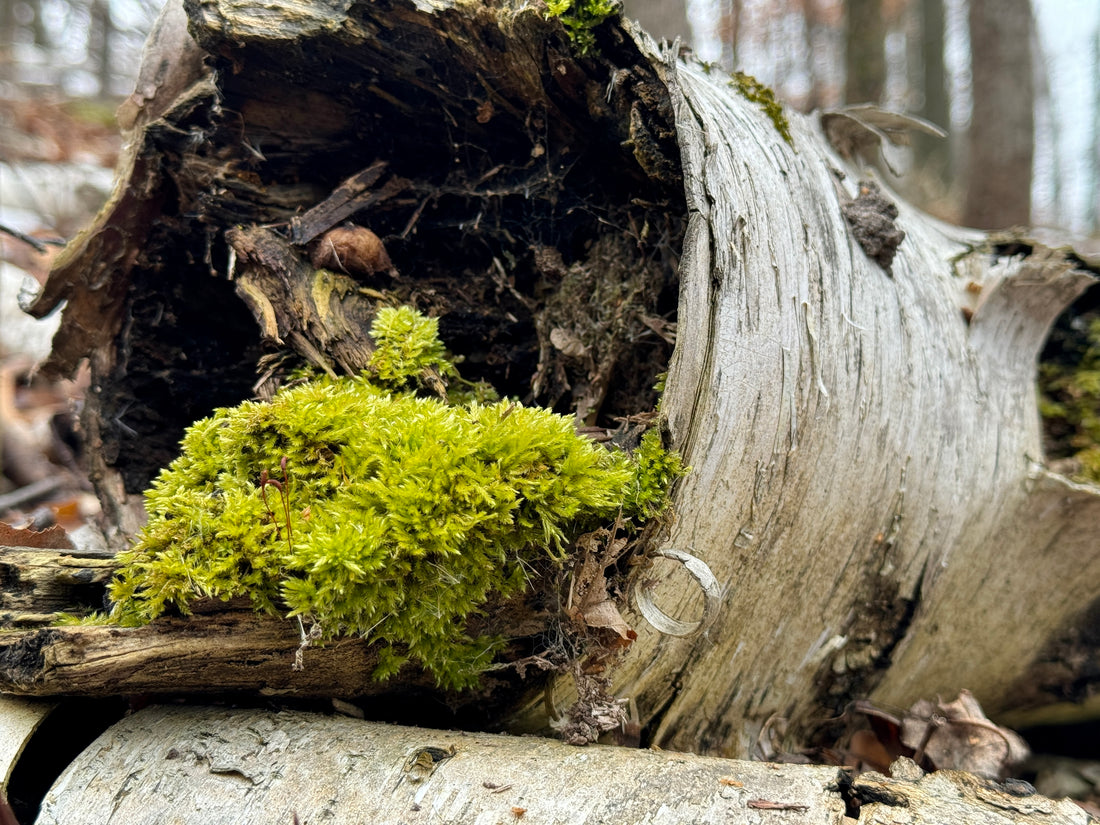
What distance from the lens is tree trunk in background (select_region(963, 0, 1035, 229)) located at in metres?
6.10

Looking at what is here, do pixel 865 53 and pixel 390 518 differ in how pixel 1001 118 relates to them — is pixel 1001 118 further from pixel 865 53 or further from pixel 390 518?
pixel 390 518

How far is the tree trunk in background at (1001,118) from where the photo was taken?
6.10 meters

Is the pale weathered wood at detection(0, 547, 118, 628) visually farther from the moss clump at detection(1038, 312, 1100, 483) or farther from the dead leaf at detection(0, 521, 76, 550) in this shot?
the moss clump at detection(1038, 312, 1100, 483)

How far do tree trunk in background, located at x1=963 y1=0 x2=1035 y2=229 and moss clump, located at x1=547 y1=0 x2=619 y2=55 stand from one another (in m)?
5.70

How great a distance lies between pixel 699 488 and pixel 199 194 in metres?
1.93

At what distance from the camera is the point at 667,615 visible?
1784 millimetres

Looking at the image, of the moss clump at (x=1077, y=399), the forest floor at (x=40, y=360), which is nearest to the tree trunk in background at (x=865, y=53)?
the moss clump at (x=1077, y=399)

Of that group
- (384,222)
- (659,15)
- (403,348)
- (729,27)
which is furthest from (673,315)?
(729,27)

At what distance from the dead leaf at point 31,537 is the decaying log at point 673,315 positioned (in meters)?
0.41

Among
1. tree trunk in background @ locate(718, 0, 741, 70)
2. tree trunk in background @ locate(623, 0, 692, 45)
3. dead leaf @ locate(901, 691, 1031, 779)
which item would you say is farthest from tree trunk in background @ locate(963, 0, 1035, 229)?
tree trunk in background @ locate(718, 0, 741, 70)

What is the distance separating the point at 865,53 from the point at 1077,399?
25.5 feet

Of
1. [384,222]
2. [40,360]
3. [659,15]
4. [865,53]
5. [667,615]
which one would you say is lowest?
[667,615]

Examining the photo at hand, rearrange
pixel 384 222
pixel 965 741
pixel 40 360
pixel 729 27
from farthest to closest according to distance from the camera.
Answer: pixel 729 27, pixel 40 360, pixel 384 222, pixel 965 741

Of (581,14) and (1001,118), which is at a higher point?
(1001,118)
